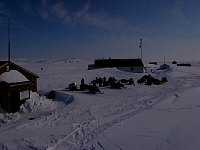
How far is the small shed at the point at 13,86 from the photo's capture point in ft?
72.5

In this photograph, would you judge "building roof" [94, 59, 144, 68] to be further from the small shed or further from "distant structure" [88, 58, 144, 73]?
the small shed

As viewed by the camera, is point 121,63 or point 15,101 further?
point 121,63

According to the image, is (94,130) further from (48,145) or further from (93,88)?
(93,88)

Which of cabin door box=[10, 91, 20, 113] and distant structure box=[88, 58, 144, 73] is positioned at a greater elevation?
distant structure box=[88, 58, 144, 73]

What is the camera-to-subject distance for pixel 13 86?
22.7 meters

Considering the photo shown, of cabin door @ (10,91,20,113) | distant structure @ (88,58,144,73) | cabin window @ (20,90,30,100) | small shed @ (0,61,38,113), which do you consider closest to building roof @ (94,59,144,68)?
distant structure @ (88,58,144,73)

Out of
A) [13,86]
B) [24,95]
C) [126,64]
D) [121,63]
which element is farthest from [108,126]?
[121,63]

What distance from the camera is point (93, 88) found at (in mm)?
27312

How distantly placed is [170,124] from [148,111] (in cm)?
370

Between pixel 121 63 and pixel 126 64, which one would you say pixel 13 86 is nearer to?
pixel 126 64

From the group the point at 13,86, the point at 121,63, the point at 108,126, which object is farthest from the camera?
the point at 121,63

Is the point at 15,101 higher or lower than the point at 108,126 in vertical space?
higher

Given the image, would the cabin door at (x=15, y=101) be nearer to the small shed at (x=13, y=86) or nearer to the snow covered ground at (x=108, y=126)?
the small shed at (x=13, y=86)

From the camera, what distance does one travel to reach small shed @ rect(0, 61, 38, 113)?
2211 centimetres
